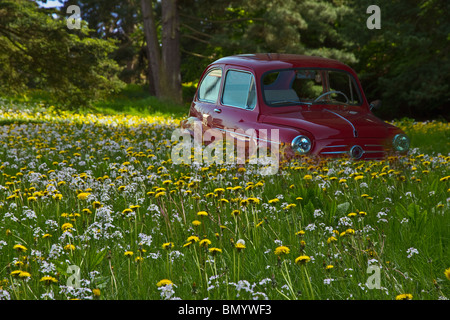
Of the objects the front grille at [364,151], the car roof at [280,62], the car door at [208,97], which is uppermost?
the car roof at [280,62]

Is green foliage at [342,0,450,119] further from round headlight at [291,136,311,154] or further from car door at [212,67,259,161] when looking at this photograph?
round headlight at [291,136,311,154]

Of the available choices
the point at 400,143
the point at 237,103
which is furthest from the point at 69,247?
the point at 400,143

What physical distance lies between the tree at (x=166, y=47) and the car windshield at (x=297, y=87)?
50.9ft

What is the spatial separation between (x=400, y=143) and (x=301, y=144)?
1.36 m

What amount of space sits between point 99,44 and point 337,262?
41.2 feet

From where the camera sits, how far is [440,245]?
2.97 m

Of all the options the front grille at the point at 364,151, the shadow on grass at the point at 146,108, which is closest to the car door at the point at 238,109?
the front grille at the point at 364,151

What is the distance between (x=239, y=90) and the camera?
7059 millimetres

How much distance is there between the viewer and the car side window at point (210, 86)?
750 centimetres

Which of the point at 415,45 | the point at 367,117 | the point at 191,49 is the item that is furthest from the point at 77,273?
the point at 191,49

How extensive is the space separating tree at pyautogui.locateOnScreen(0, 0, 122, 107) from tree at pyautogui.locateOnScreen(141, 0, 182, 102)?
815 centimetres

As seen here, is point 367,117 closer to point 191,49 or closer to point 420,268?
point 420,268

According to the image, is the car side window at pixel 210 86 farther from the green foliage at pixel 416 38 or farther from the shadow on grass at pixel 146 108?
the green foliage at pixel 416 38

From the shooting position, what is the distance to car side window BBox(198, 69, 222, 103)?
750 cm
